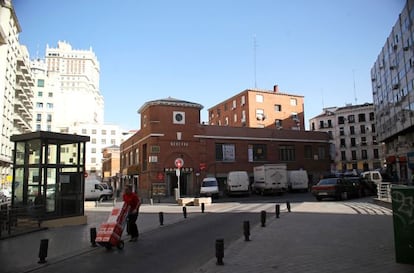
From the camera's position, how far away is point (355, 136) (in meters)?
78.8

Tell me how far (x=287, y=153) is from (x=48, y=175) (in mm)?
34521

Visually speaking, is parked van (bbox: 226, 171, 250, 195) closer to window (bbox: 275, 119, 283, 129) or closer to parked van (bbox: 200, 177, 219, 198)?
parked van (bbox: 200, 177, 219, 198)

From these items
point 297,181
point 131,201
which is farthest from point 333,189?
point 131,201

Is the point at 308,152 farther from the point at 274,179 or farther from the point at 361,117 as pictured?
the point at 361,117

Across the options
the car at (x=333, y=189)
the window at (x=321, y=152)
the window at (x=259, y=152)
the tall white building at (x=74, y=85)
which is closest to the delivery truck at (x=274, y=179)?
the car at (x=333, y=189)

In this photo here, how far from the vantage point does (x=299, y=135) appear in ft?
150

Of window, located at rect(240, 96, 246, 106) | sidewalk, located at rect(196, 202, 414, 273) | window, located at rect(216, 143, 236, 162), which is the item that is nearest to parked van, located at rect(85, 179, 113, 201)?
window, located at rect(216, 143, 236, 162)

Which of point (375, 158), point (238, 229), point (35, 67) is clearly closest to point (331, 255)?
point (238, 229)

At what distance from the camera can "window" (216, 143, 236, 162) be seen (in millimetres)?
40000

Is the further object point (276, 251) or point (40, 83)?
point (40, 83)

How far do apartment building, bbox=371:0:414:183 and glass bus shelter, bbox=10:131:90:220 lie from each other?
83.7 feet

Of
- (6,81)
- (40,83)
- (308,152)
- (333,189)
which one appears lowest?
(333,189)

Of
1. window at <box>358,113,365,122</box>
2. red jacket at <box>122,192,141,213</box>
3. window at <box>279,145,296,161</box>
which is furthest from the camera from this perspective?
window at <box>358,113,365,122</box>

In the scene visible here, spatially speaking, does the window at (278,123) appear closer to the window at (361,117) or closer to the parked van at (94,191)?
the window at (361,117)
